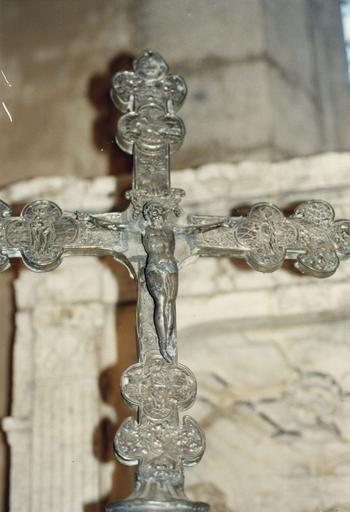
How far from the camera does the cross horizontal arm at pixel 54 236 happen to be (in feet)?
5.01

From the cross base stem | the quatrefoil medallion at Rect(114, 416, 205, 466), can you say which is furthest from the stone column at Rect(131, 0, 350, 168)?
the cross base stem

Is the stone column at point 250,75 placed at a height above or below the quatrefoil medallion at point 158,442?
above

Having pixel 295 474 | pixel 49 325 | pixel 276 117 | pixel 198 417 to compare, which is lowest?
pixel 295 474

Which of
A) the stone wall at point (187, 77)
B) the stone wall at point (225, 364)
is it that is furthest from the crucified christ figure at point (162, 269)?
the stone wall at point (187, 77)

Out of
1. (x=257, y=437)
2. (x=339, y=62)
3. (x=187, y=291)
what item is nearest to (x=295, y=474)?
(x=257, y=437)

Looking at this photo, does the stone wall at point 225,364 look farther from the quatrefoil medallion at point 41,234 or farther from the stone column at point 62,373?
the quatrefoil medallion at point 41,234

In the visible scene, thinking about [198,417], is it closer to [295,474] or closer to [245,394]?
[245,394]

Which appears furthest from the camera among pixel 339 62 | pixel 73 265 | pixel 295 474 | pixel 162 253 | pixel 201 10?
pixel 339 62

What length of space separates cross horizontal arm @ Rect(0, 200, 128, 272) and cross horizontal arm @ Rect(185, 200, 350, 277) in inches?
5.7

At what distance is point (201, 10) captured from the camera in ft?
7.66

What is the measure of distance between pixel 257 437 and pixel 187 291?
359mm

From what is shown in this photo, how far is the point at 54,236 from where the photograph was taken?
1.54m

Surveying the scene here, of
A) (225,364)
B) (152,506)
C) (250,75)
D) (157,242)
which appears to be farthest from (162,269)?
(250,75)

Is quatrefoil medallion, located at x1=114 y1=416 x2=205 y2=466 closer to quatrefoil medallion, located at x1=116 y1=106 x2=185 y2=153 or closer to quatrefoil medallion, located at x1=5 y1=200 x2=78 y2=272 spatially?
quatrefoil medallion, located at x1=5 y1=200 x2=78 y2=272
